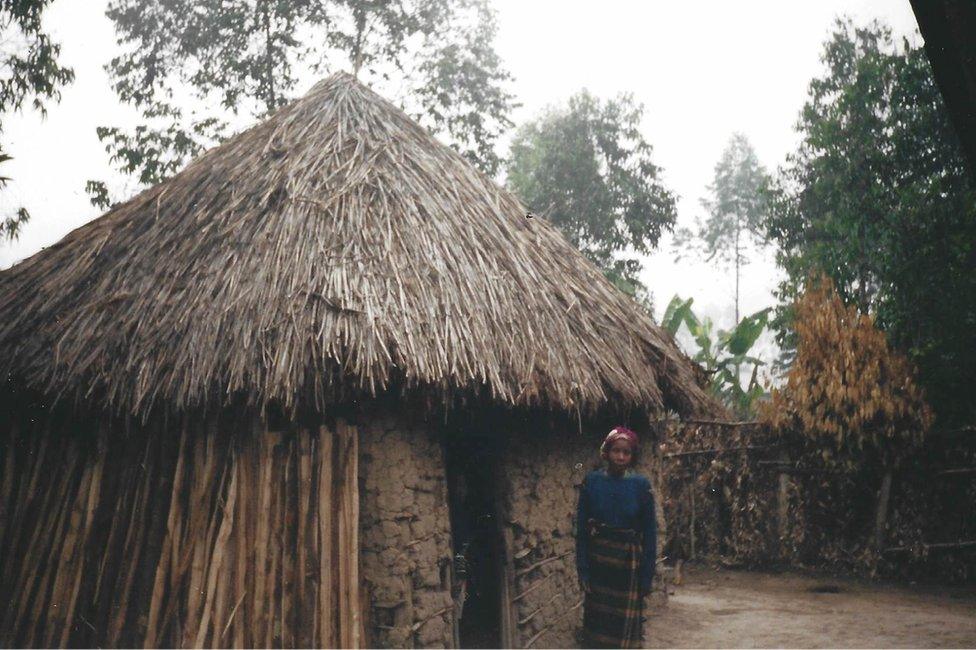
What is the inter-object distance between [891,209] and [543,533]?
10.2 meters

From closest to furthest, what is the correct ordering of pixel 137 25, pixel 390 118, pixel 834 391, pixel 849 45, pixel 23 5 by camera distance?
pixel 390 118
pixel 834 391
pixel 23 5
pixel 137 25
pixel 849 45

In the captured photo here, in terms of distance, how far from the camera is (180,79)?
14.4 metres

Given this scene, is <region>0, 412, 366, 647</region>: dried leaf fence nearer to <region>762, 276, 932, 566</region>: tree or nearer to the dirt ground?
the dirt ground

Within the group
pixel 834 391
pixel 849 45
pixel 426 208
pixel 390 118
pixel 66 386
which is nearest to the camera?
pixel 66 386

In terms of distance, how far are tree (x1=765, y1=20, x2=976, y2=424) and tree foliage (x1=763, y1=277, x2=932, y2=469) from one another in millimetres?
329

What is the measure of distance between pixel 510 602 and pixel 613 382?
5.56 feet

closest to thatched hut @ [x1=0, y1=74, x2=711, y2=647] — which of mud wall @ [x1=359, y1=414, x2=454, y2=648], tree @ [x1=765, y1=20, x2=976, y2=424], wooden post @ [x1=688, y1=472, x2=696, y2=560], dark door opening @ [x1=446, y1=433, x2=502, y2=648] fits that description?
mud wall @ [x1=359, y1=414, x2=454, y2=648]

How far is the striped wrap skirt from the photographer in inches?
145

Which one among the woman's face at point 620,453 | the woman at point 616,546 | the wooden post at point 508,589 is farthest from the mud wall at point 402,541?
the woman's face at point 620,453

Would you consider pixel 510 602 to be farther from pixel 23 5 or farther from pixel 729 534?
pixel 23 5

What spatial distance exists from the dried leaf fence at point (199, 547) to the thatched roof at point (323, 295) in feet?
1.08

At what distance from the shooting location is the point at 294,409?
3990 millimetres

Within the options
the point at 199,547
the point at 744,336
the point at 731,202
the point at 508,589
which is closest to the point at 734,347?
the point at 744,336

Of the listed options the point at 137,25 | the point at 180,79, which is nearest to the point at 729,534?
the point at 180,79
